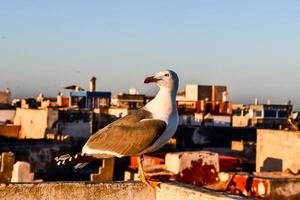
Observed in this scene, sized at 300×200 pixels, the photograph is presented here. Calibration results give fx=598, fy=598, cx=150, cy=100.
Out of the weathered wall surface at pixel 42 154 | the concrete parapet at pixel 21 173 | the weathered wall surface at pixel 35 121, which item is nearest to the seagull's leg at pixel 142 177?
the concrete parapet at pixel 21 173

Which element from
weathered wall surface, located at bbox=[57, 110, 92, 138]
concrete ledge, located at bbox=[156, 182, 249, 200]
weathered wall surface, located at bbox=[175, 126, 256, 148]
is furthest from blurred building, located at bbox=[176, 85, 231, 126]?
concrete ledge, located at bbox=[156, 182, 249, 200]

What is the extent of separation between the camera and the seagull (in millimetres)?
6719

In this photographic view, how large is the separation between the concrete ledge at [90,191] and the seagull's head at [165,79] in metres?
1.15

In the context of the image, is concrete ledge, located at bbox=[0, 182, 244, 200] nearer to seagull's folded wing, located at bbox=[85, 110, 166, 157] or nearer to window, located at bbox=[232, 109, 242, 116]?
seagull's folded wing, located at bbox=[85, 110, 166, 157]

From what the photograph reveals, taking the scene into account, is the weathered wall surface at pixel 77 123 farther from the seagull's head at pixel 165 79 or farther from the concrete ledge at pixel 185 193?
the seagull's head at pixel 165 79

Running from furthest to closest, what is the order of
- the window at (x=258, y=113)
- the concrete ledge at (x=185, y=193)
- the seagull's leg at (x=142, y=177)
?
1. the window at (x=258, y=113)
2. the seagull's leg at (x=142, y=177)
3. the concrete ledge at (x=185, y=193)

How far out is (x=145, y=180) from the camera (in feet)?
23.4

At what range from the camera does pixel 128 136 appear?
686cm

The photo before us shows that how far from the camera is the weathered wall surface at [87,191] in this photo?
6.93 m

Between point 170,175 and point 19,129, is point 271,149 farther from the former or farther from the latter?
point 19,129

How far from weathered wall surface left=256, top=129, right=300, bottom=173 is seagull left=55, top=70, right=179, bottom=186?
18.9 metres

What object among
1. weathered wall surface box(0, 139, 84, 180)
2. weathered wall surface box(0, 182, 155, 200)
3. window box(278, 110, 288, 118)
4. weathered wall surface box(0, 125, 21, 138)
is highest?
window box(278, 110, 288, 118)

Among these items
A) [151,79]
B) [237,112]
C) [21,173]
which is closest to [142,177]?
[151,79]

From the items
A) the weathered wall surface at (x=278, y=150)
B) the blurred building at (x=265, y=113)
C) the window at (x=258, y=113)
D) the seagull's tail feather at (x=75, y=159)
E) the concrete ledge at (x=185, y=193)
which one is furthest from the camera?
the window at (x=258, y=113)
